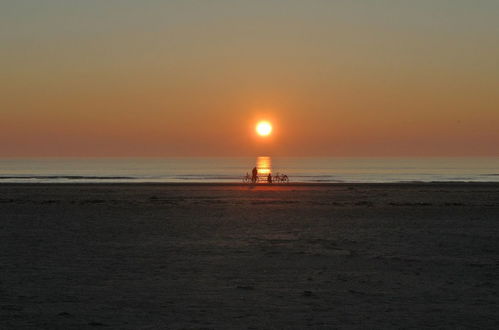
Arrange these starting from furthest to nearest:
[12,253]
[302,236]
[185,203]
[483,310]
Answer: [185,203]
[302,236]
[12,253]
[483,310]

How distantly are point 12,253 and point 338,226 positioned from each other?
1121 centimetres

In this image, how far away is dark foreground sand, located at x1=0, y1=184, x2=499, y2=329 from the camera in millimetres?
9695

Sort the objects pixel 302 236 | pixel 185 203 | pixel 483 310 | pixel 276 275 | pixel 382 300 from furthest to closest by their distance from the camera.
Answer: pixel 185 203 → pixel 302 236 → pixel 276 275 → pixel 382 300 → pixel 483 310

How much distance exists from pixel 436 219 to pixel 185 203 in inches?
547

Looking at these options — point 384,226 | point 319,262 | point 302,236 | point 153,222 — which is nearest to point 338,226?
point 384,226

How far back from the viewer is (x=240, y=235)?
1997 cm

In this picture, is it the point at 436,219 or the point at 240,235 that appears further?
the point at 436,219

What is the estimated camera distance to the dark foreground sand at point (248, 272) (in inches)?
382

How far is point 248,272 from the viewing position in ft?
44.1

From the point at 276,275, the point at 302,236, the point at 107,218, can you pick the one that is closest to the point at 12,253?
the point at 276,275

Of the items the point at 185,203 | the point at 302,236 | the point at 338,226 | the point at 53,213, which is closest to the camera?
the point at 302,236

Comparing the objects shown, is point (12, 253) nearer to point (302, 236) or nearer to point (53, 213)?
point (302, 236)

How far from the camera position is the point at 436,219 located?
85.3ft

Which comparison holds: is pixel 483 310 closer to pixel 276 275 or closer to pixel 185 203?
pixel 276 275
